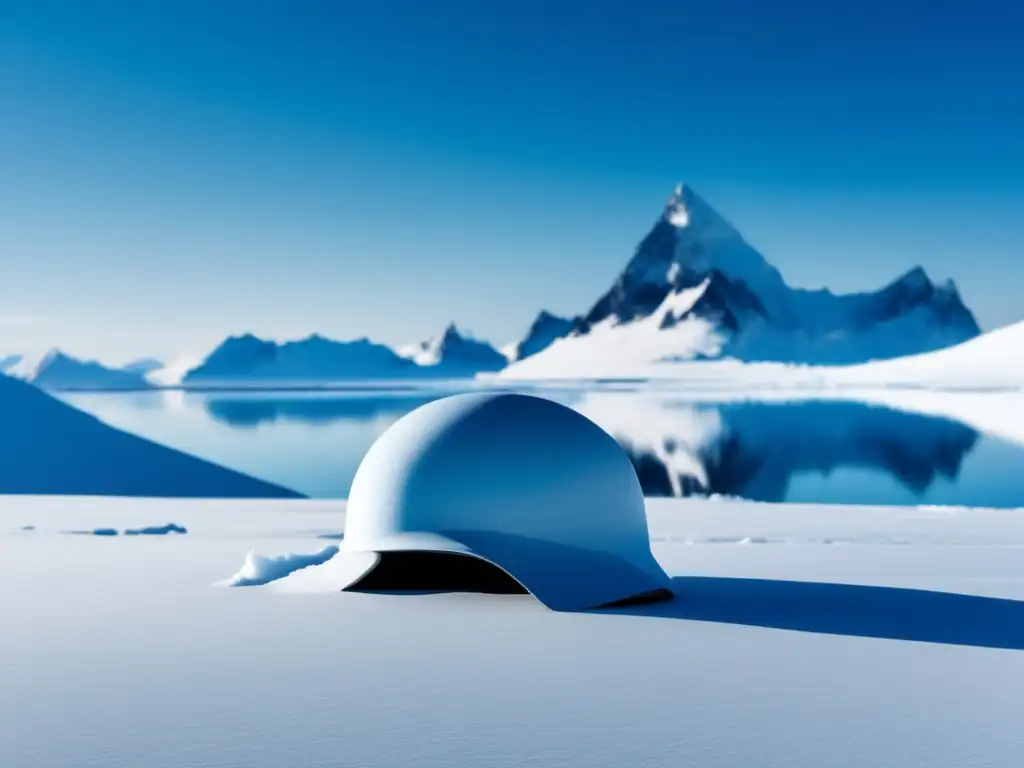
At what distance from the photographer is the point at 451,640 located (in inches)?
363

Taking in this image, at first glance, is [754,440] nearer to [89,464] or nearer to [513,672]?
[89,464]

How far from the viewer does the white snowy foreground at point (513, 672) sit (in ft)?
21.0

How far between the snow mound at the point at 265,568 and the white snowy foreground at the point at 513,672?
85 mm

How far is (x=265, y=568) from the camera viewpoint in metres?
12.7

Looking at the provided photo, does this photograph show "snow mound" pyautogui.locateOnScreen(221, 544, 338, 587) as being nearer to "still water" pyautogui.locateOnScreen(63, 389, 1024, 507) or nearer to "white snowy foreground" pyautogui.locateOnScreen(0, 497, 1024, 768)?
"white snowy foreground" pyautogui.locateOnScreen(0, 497, 1024, 768)

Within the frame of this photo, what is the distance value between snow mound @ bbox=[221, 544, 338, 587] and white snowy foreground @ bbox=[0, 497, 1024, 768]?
3.3 inches

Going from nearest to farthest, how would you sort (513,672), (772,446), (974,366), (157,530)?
(513,672) → (157,530) → (772,446) → (974,366)

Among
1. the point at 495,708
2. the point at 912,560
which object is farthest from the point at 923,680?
the point at 912,560

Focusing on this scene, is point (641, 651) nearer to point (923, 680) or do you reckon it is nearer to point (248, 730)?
point (923, 680)

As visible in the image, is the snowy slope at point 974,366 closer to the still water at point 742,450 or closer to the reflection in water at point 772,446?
the still water at point 742,450

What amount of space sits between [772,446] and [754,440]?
3.07 meters

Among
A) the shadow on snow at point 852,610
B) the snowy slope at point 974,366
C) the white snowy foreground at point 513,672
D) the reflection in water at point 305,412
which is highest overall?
the snowy slope at point 974,366

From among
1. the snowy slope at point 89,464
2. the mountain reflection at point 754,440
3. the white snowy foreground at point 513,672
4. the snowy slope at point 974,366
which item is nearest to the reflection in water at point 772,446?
the mountain reflection at point 754,440

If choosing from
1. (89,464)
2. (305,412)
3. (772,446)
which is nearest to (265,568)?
(89,464)
